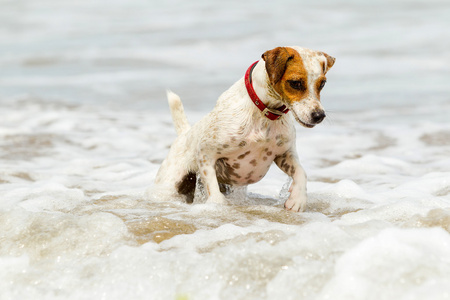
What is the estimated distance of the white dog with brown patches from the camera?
437 cm

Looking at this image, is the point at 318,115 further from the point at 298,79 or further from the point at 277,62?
the point at 277,62

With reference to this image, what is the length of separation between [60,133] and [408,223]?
6.91 meters

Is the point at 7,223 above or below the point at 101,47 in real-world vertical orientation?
above

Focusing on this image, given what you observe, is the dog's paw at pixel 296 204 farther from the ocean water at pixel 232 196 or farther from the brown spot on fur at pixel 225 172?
the brown spot on fur at pixel 225 172

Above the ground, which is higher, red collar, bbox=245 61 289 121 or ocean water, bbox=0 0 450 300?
red collar, bbox=245 61 289 121

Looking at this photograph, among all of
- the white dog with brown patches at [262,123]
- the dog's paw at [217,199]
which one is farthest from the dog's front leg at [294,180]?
the dog's paw at [217,199]

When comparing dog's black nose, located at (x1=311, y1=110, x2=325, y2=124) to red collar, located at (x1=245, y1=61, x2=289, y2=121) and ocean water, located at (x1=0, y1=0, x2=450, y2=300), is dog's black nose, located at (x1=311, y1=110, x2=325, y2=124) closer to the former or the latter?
red collar, located at (x1=245, y1=61, x2=289, y2=121)

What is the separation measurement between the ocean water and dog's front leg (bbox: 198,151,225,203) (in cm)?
20

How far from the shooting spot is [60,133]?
9680mm

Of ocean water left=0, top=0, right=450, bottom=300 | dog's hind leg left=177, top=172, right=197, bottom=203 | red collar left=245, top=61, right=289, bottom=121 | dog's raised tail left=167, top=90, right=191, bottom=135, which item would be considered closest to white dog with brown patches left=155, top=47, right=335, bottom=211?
red collar left=245, top=61, right=289, bottom=121

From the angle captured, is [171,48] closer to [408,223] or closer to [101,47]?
[101,47]

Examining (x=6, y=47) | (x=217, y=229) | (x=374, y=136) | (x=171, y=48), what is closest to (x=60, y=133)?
(x=374, y=136)

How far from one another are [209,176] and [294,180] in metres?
0.64

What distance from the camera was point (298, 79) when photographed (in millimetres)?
4344
